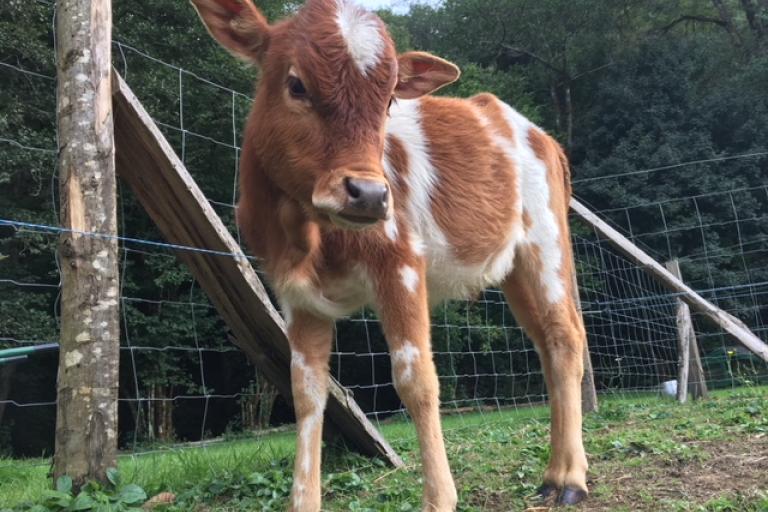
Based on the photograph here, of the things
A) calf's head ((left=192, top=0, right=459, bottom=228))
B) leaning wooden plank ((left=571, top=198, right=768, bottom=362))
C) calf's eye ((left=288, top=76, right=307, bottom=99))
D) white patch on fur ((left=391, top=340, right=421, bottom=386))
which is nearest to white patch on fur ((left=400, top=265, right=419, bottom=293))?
white patch on fur ((left=391, top=340, right=421, bottom=386))

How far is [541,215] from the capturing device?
198 inches

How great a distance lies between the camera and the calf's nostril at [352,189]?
2.98m

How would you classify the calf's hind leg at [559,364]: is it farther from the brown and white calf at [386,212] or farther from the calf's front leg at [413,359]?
the calf's front leg at [413,359]

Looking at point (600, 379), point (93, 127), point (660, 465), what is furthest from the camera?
point (600, 379)

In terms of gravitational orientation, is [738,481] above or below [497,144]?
below

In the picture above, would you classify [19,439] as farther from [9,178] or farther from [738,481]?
[738,481]

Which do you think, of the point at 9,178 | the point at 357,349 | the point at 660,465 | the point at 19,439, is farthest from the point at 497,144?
the point at 19,439

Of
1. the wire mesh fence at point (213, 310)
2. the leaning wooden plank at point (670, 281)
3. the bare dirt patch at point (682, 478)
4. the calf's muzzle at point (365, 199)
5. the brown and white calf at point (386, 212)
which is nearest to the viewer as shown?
the calf's muzzle at point (365, 199)

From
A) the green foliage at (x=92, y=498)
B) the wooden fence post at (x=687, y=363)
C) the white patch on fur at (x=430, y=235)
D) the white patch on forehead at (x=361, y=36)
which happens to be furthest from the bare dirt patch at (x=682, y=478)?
the wooden fence post at (x=687, y=363)

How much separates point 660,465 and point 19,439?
17790mm

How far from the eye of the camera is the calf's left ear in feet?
13.4

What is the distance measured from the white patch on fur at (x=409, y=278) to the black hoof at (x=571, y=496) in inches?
54.2

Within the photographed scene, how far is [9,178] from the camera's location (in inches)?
547

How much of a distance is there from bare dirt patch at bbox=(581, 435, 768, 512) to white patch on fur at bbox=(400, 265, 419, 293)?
4.71ft
